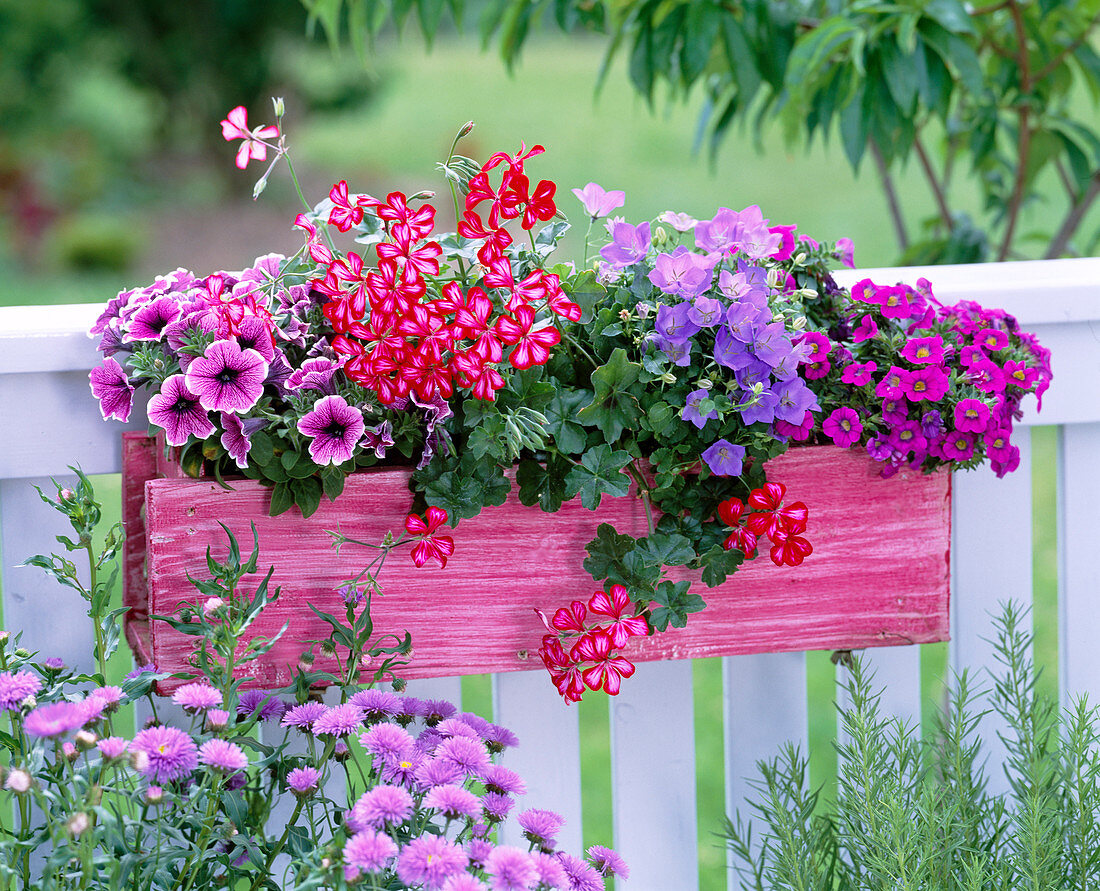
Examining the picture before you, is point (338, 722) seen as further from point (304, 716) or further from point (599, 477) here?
point (599, 477)

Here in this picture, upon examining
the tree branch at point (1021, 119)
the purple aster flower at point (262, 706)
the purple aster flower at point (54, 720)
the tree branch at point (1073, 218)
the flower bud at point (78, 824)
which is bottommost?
the purple aster flower at point (262, 706)

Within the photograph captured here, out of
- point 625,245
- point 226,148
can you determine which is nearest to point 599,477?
point 625,245

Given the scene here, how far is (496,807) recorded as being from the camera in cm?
83

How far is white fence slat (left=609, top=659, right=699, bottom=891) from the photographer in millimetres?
1116

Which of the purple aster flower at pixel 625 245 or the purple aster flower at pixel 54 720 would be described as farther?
the purple aster flower at pixel 625 245

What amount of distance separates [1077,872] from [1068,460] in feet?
1.38

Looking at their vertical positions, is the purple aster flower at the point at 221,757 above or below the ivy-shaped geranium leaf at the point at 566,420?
below

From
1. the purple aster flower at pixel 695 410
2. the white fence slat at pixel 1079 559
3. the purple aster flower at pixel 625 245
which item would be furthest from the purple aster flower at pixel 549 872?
the white fence slat at pixel 1079 559

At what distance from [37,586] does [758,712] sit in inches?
28.9

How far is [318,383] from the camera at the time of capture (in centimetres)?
85

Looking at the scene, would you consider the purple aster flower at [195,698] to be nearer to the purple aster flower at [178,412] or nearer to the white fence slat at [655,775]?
the purple aster flower at [178,412]

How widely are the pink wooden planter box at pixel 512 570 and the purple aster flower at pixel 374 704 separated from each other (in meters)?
0.10

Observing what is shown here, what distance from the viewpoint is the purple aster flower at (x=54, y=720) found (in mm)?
689

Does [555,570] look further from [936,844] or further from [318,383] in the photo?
[936,844]
